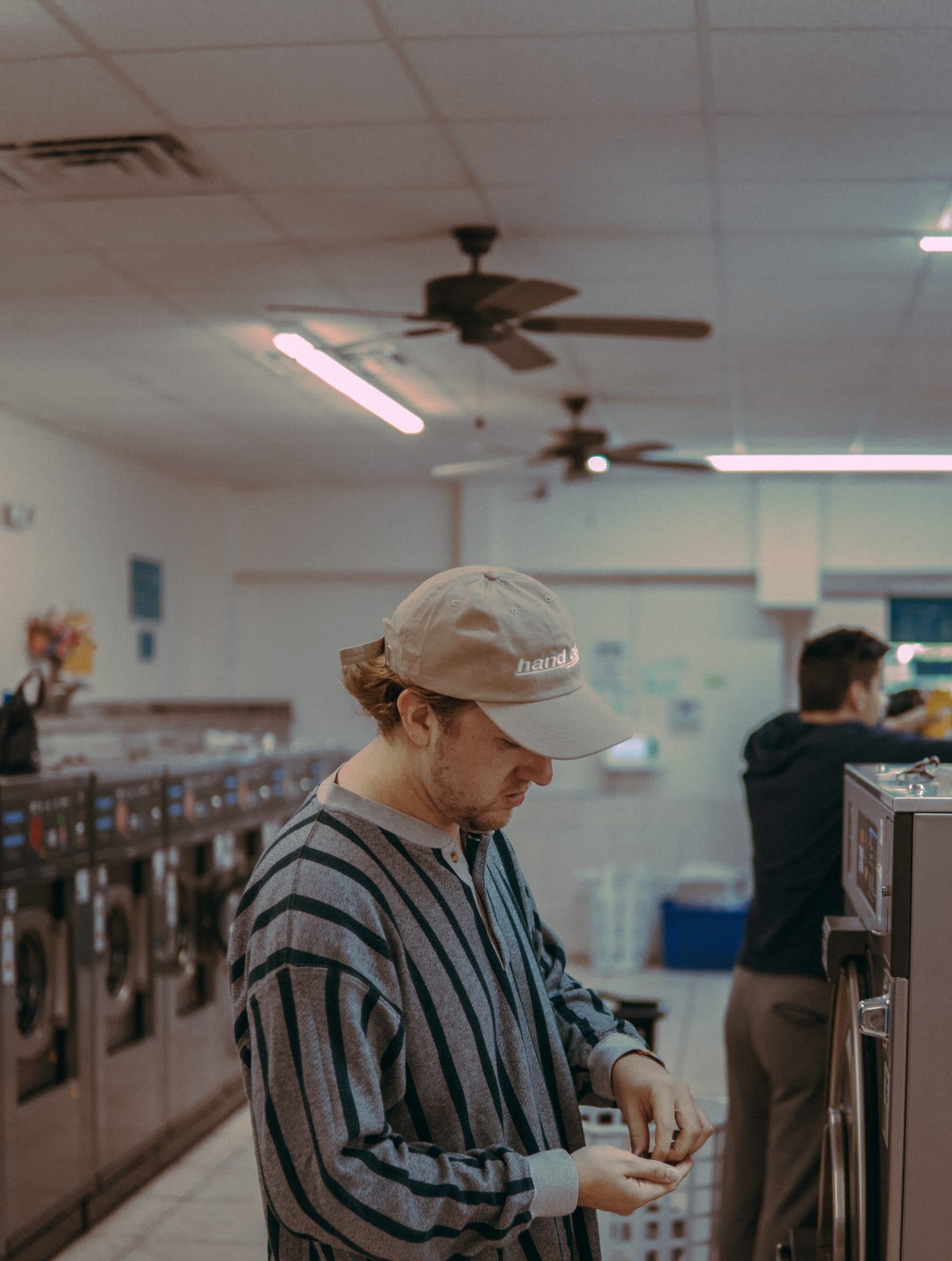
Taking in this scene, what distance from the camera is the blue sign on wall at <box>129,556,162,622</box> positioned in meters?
7.72

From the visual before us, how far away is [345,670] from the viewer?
149 centimetres

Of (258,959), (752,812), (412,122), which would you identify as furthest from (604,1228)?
(412,122)

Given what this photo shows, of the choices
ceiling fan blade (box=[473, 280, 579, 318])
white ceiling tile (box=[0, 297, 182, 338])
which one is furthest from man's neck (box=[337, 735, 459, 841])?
white ceiling tile (box=[0, 297, 182, 338])

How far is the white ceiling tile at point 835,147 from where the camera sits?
10.3 feet

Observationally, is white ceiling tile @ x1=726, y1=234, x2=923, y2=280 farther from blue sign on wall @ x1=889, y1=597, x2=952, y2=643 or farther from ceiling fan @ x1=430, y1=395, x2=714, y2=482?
blue sign on wall @ x1=889, y1=597, x2=952, y2=643

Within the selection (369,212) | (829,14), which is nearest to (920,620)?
(369,212)

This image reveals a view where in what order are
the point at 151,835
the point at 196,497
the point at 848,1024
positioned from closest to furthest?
the point at 848,1024 < the point at 151,835 < the point at 196,497

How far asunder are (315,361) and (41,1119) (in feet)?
8.52

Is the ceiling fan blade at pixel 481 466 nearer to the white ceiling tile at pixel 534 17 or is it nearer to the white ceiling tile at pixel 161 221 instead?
the white ceiling tile at pixel 161 221

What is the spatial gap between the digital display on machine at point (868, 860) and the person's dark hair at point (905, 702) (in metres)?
2.06

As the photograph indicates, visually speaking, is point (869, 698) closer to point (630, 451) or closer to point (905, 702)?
point (905, 702)

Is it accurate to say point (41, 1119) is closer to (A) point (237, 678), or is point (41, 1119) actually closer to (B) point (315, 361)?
(B) point (315, 361)

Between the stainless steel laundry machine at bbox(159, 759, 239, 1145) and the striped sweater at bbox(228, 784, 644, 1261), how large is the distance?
325 cm

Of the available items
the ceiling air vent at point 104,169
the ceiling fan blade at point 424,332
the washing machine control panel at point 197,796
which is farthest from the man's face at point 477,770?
the washing machine control panel at point 197,796
